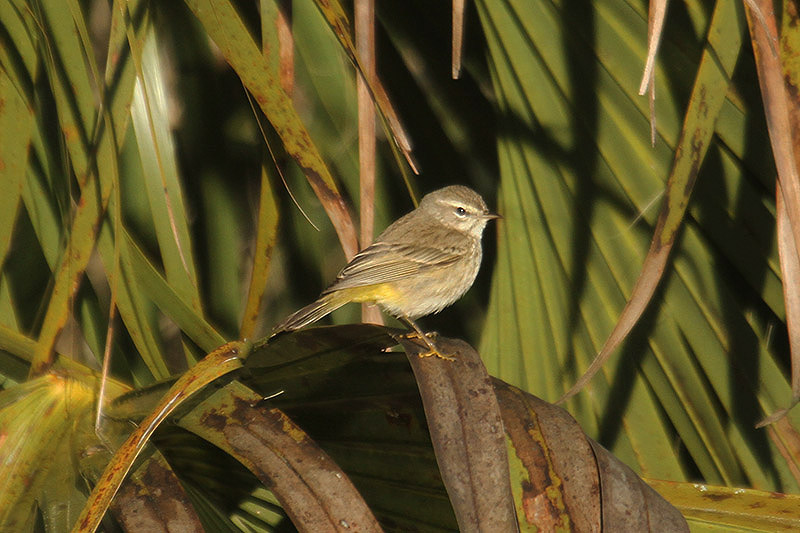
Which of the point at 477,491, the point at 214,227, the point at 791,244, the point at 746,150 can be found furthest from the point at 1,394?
the point at 746,150

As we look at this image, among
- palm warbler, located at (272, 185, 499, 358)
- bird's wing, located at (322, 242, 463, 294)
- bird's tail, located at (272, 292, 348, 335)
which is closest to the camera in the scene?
bird's tail, located at (272, 292, 348, 335)

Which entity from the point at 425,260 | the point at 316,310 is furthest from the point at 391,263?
the point at 316,310

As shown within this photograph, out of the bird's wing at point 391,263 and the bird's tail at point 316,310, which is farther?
the bird's wing at point 391,263

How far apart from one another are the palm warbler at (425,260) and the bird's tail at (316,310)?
2.2 inches

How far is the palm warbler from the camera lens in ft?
9.66

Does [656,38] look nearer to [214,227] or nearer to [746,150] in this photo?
[746,150]

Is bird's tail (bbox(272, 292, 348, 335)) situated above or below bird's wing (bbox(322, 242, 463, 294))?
below

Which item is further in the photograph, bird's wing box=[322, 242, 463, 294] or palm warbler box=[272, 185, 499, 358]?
palm warbler box=[272, 185, 499, 358]

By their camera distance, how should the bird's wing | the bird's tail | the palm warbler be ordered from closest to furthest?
the bird's tail → the bird's wing → the palm warbler

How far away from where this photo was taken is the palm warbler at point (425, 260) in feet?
9.66

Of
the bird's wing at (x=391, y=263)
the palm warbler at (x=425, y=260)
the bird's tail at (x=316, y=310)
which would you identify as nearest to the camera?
the bird's tail at (x=316, y=310)

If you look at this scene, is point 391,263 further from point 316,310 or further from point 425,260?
point 316,310

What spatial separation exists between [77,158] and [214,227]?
780 mm

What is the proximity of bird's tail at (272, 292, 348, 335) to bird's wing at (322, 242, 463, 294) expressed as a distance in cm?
6
